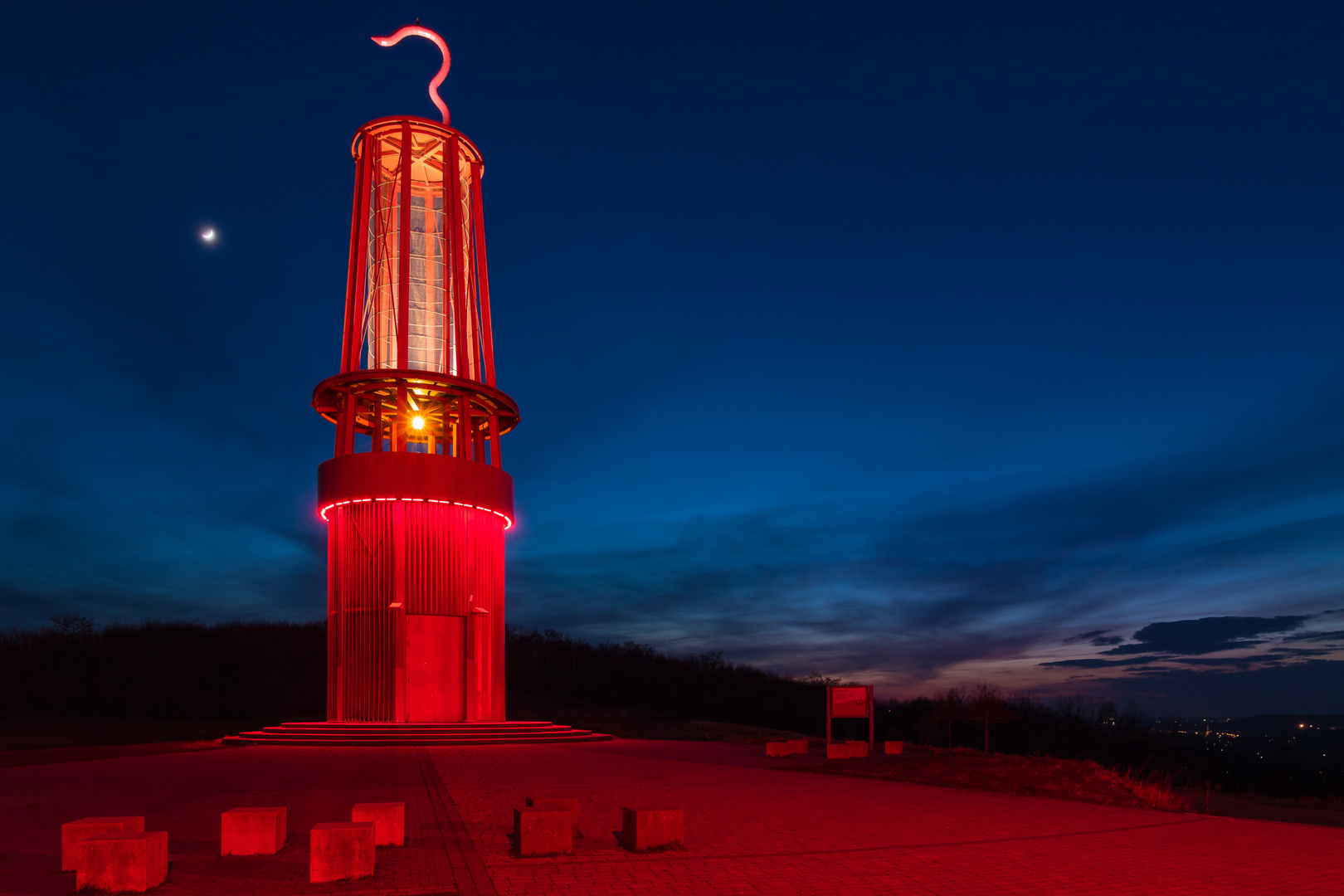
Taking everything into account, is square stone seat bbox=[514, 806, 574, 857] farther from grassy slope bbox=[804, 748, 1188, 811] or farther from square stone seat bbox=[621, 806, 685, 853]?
grassy slope bbox=[804, 748, 1188, 811]

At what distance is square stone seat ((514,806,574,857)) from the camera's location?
7039 mm

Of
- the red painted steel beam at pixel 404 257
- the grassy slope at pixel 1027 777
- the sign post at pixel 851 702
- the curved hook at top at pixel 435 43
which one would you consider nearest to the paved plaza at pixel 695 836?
the grassy slope at pixel 1027 777

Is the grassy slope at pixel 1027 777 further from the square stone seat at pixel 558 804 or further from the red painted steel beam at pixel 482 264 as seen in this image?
the red painted steel beam at pixel 482 264

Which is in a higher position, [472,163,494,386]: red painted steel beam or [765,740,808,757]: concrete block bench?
[472,163,494,386]: red painted steel beam

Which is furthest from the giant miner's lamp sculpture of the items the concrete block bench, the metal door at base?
the concrete block bench

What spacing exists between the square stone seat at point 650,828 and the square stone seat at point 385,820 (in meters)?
1.82

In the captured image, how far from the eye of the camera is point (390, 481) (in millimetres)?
22266

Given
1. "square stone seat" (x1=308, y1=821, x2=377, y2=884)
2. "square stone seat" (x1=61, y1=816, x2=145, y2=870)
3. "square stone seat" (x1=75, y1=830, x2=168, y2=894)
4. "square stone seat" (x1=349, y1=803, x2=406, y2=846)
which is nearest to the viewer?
"square stone seat" (x1=75, y1=830, x2=168, y2=894)

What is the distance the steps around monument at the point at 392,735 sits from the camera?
19.2m

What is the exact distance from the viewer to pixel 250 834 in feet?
22.9

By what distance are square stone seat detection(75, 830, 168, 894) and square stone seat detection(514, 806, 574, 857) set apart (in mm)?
2509

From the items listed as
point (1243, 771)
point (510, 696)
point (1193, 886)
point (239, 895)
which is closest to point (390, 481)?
point (239, 895)

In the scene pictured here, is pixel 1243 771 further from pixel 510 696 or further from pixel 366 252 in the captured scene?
pixel 366 252

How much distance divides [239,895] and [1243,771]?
166ft
